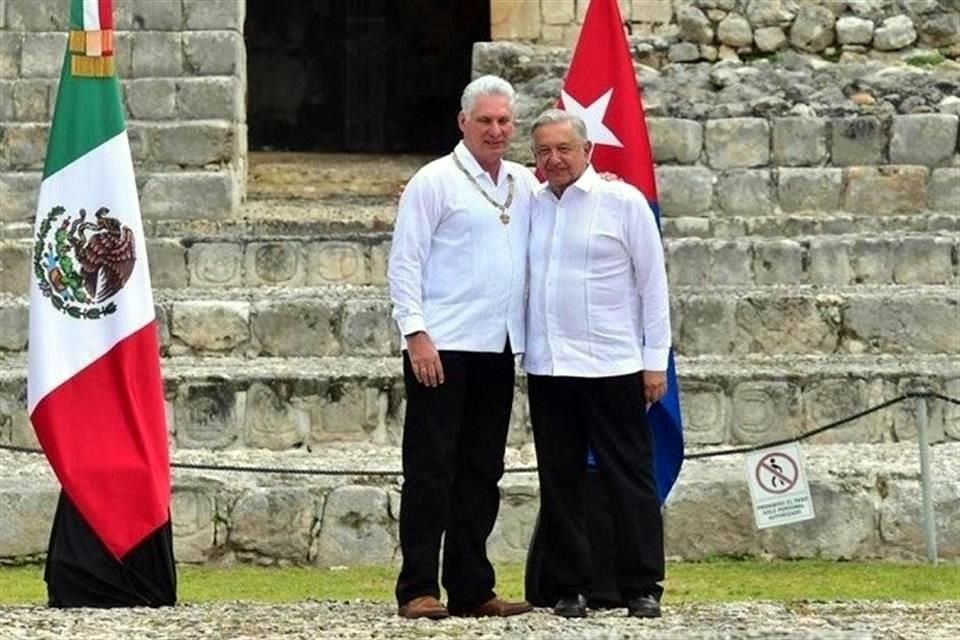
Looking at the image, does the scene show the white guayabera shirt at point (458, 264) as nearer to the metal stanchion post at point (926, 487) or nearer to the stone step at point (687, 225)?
the metal stanchion post at point (926, 487)

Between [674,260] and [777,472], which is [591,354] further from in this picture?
[674,260]

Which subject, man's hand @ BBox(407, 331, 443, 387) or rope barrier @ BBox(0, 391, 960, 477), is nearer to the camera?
man's hand @ BBox(407, 331, 443, 387)

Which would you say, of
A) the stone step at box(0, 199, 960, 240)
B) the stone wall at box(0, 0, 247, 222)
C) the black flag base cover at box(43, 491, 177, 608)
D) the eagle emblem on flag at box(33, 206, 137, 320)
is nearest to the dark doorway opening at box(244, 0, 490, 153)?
the stone wall at box(0, 0, 247, 222)

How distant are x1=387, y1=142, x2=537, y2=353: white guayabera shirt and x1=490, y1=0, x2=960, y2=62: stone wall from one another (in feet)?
28.8

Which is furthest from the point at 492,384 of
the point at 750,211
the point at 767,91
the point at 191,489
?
the point at 767,91

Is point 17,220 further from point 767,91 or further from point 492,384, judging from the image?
point 492,384

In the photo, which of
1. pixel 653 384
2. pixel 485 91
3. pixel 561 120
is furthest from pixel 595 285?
pixel 485 91

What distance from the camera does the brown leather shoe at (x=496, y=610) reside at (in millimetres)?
7758

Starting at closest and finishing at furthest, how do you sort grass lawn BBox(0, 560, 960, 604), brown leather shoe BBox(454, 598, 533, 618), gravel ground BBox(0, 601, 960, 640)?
gravel ground BBox(0, 601, 960, 640)
brown leather shoe BBox(454, 598, 533, 618)
grass lawn BBox(0, 560, 960, 604)

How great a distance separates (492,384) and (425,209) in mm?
588

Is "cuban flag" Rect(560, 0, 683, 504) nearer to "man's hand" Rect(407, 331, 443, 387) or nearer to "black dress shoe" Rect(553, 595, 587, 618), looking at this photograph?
"black dress shoe" Rect(553, 595, 587, 618)

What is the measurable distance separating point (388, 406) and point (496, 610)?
3.68m

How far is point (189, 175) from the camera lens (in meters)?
14.5

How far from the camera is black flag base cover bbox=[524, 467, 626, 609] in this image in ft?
25.7
